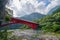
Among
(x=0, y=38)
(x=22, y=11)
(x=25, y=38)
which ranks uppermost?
(x=22, y=11)

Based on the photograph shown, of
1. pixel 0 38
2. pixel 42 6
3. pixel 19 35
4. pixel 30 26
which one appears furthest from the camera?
pixel 42 6

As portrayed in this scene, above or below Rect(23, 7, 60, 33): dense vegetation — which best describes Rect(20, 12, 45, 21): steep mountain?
above

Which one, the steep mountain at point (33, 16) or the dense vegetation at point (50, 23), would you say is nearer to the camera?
the dense vegetation at point (50, 23)

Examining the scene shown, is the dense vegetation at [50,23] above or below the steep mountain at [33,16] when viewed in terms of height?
below

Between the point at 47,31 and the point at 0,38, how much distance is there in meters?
1.96

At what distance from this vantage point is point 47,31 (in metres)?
4.51

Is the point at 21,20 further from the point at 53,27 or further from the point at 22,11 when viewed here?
the point at 53,27

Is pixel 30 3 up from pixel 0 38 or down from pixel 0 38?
up

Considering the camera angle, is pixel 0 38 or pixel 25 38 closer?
pixel 0 38

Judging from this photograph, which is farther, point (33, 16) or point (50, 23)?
point (33, 16)

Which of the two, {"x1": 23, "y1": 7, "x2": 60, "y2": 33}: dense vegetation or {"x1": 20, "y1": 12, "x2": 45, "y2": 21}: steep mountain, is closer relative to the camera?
{"x1": 23, "y1": 7, "x2": 60, "y2": 33}: dense vegetation

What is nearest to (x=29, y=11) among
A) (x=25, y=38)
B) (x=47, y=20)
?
(x=47, y=20)

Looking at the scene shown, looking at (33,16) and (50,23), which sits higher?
(33,16)

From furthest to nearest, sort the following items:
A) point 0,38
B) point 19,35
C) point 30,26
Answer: point 30,26, point 19,35, point 0,38
